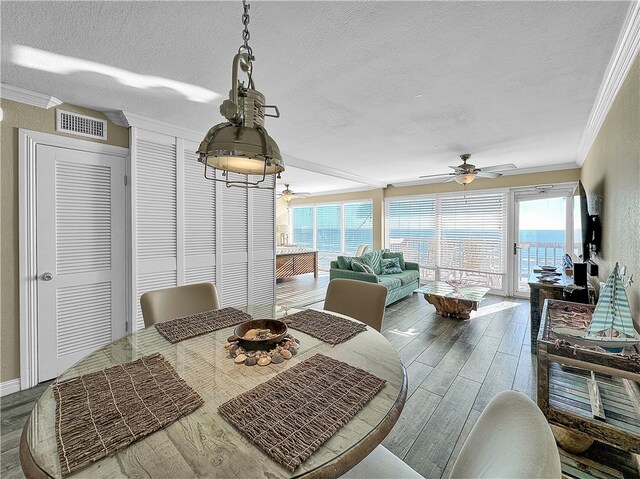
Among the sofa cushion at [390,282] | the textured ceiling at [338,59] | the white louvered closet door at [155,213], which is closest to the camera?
the textured ceiling at [338,59]

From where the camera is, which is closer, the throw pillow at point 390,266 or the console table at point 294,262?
the throw pillow at point 390,266

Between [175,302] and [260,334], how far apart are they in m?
0.99

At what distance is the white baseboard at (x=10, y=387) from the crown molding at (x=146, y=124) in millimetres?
2414

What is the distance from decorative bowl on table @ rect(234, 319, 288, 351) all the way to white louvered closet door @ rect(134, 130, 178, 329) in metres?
2.02

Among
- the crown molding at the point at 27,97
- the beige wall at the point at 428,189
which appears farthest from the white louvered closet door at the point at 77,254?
the beige wall at the point at 428,189

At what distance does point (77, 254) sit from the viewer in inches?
98.9

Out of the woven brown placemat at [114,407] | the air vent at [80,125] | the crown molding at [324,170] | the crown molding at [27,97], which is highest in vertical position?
the crown molding at [324,170]

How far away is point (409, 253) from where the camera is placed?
658 centimetres

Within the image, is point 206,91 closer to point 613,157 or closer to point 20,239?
point 20,239

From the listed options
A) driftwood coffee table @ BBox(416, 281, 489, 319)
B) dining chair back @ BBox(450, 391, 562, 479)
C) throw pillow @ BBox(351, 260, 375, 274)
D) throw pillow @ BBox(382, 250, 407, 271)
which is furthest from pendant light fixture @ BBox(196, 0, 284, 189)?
throw pillow @ BBox(382, 250, 407, 271)

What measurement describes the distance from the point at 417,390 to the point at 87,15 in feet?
10.6

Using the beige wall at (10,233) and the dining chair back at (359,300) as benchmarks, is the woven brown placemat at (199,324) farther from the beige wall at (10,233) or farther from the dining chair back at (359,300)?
the beige wall at (10,233)

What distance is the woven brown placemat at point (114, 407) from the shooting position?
2.28 ft

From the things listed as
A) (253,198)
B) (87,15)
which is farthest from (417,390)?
(87,15)
